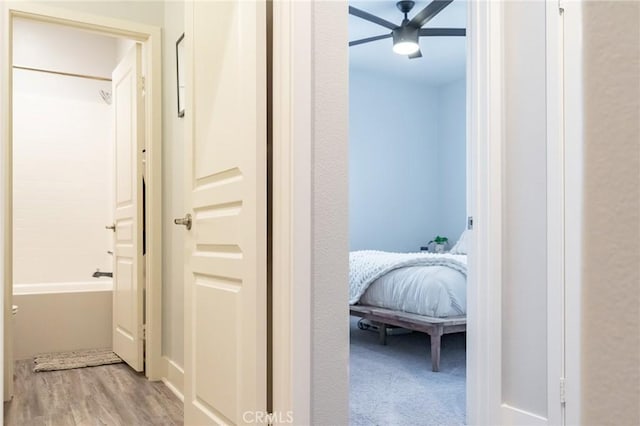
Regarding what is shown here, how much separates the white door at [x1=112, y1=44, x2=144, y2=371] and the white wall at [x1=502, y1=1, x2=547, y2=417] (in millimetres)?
2272

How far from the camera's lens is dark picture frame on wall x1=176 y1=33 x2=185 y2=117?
3.00 metres

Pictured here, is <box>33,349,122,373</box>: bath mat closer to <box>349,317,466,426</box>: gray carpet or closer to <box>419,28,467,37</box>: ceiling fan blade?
<box>349,317,466,426</box>: gray carpet

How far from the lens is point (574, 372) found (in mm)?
1911

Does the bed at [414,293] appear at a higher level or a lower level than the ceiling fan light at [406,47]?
lower

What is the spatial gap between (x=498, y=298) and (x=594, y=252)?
2.06 m

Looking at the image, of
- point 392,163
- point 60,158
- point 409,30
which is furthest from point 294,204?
point 392,163

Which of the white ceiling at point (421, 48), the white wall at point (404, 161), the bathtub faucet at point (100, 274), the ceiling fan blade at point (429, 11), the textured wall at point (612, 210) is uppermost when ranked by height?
the white ceiling at point (421, 48)

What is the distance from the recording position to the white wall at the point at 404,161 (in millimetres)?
6551

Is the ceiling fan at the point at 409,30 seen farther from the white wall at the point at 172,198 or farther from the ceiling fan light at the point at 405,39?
the white wall at the point at 172,198

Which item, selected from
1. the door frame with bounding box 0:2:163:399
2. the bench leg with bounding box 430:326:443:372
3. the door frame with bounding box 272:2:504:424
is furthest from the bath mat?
the door frame with bounding box 272:2:504:424

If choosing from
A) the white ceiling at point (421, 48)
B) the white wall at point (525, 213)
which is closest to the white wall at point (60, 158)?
the white ceiling at point (421, 48)

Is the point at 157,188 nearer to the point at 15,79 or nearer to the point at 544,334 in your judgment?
the point at 544,334

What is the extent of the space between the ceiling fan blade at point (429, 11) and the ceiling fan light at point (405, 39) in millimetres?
62

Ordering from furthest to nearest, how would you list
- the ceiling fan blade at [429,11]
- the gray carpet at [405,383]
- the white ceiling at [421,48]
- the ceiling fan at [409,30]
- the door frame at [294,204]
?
the white ceiling at [421,48] < the ceiling fan at [409,30] < the ceiling fan blade at [429,11] < the gray carpet at [405,383] < the door frame at [294,204]
